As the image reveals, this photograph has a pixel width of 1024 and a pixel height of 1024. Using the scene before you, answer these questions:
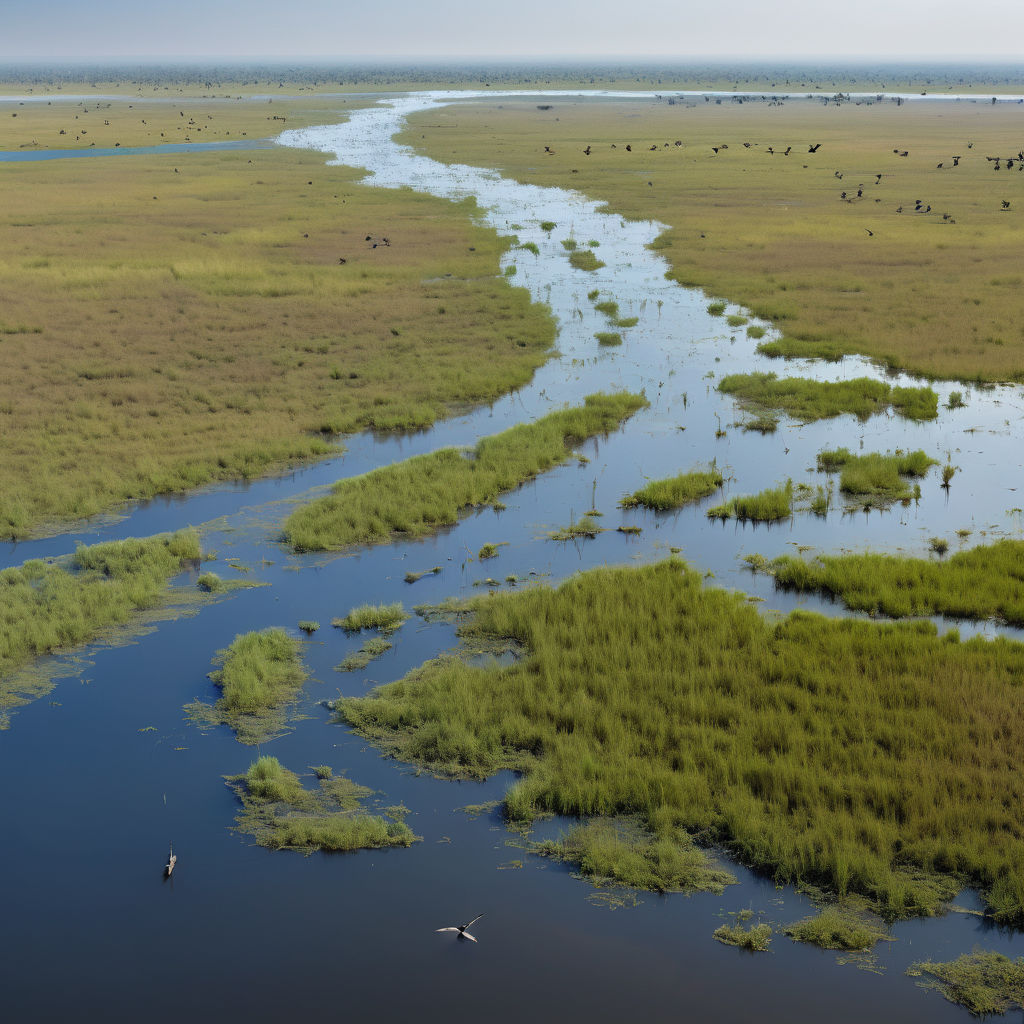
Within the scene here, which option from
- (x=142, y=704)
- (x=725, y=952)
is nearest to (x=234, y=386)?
(x=142, y=704)

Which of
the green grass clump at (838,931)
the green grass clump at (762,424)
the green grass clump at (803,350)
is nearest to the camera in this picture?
the green grass clump at (838,931)

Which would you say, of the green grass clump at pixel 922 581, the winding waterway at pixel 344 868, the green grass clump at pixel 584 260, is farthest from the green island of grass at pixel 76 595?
the green grass clump at pixel 584 260

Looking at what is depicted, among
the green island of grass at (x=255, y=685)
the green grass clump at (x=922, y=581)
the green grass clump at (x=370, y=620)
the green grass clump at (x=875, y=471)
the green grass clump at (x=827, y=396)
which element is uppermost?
the green grass clump at (x=827, y=396)

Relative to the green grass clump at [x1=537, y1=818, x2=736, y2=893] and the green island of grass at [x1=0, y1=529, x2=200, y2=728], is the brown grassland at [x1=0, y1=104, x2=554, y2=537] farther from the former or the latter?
the green grass clump at [x1=537, y1=818, x2=736, y2=893]

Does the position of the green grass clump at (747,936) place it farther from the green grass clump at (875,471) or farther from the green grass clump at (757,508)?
the green grass clump at (875,471)

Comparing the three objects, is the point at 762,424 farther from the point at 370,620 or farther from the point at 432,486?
the point at 370,620

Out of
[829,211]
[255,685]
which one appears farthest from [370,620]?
[829,211]
